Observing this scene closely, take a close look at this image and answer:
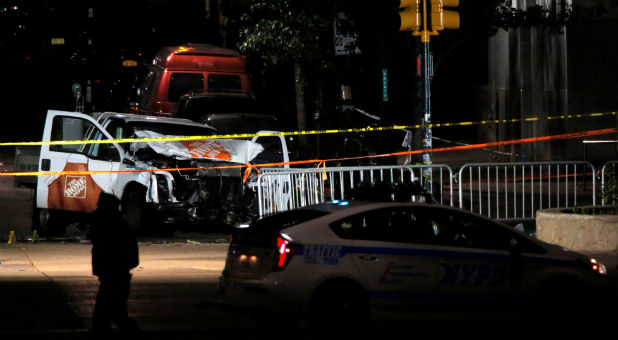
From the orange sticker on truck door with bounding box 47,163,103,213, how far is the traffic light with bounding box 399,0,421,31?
532 centimetres

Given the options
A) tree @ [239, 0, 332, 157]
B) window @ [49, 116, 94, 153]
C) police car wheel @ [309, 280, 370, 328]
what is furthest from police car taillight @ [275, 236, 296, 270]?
tree @ [239, 0, 332, 157]

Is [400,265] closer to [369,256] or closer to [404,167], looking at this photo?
[369,256]

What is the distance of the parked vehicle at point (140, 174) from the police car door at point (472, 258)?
706cm

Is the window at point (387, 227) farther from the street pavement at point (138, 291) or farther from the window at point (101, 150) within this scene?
the window at point (101, 150)

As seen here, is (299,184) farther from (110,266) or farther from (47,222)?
(110,266)

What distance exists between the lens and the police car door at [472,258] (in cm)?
1023

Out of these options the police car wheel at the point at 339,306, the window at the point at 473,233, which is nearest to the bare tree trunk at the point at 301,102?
the window at the point at 473,233

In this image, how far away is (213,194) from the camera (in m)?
17.2

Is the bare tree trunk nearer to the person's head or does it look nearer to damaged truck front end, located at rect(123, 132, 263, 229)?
damaged truck front end, located at rect(123, 132, 263, 229)

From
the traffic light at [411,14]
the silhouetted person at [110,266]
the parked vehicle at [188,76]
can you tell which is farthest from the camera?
the parked vehicle at [188,76]

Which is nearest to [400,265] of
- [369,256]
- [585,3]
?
[369,256]

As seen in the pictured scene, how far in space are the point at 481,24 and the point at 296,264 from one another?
37.1ft

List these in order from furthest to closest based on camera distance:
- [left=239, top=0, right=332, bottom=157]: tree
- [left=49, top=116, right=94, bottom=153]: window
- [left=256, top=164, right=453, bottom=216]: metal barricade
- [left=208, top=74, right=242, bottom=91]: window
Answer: [left=208, top=74, right=242, bottom=91]: window → [left=239, top=0, right=332, bottom=157]: tree → [left=49, top=116, right=94, bottom=153]: window → [left=256, top=164, right=453, bottom=216]: metal barricade

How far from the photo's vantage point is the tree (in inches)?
923
